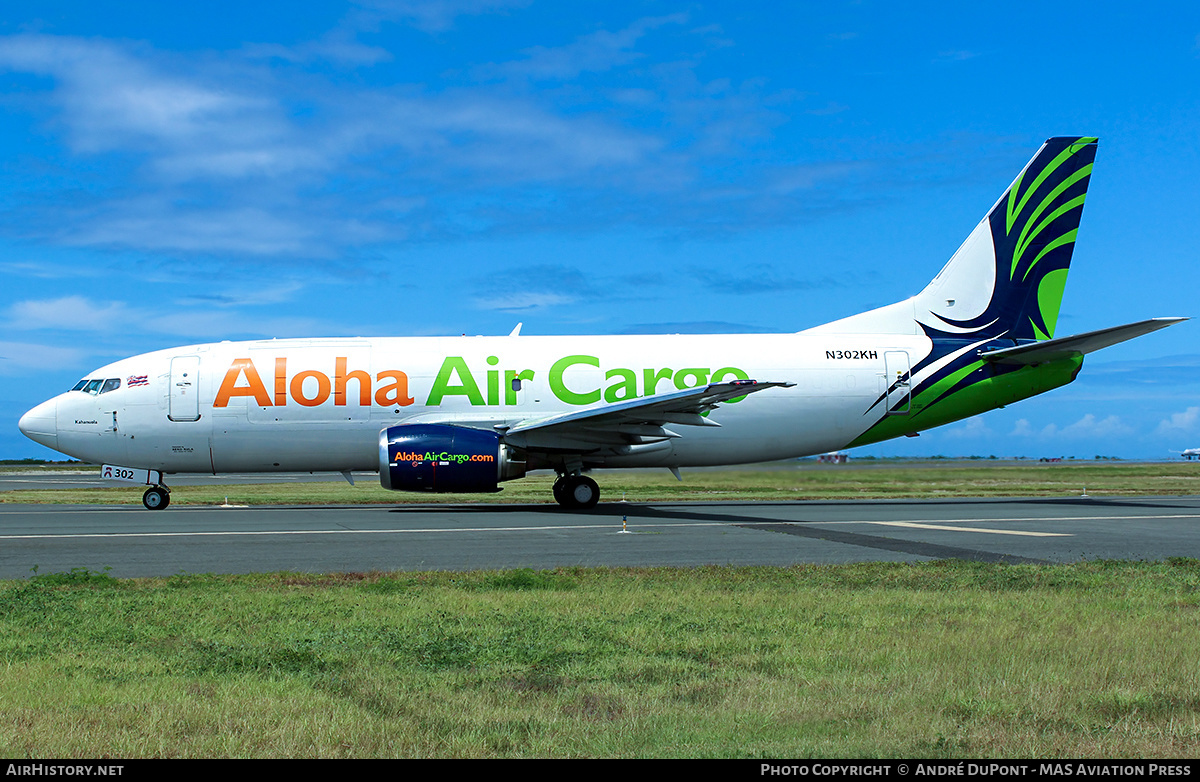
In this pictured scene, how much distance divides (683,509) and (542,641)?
16.3 m

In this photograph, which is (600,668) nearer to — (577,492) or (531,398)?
(577,492)

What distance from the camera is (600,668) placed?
6.15 m

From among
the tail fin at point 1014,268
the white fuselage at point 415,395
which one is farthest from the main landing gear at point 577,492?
the tail fin at point 1014,268

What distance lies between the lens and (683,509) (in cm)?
2309

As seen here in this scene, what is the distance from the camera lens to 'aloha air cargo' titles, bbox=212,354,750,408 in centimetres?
2286

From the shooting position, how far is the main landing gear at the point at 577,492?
2291 centimetres

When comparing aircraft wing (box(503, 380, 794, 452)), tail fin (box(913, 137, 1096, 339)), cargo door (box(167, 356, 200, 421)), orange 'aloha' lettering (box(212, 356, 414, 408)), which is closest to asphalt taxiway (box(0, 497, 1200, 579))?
aircraft wing (box(503, 380, 794, 452))

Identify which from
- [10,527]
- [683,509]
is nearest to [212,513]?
[10,527]

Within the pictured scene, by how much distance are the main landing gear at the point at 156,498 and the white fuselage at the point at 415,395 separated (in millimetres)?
599

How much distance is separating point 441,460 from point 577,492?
3678mm

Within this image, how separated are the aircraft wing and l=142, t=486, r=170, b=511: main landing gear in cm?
881

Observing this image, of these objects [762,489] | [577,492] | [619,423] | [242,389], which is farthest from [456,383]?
[762,489]

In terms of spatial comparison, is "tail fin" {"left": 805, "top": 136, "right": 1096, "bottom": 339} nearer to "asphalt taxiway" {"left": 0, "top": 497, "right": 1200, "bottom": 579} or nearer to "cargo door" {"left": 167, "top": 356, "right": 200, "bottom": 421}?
"asphalt taxiway" {"left": 0, "top": 497, "right": 1200, "bottom": 579}
